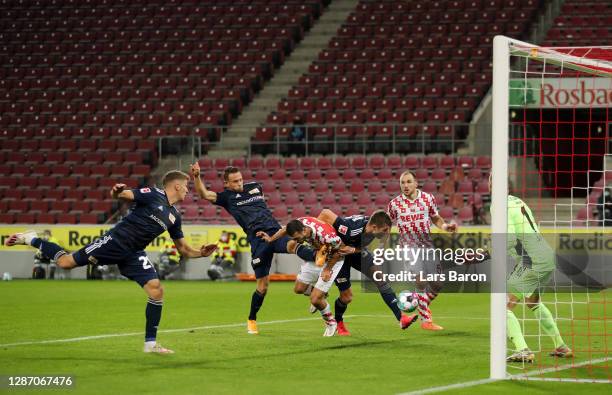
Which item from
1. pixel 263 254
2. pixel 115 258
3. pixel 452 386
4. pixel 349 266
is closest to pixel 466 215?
pixel 349 266

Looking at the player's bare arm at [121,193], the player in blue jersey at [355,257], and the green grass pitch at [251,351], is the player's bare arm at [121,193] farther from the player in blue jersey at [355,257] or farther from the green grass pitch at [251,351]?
the player in blue jersey at [355,257]

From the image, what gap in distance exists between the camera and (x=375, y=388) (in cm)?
923

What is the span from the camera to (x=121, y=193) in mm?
11117

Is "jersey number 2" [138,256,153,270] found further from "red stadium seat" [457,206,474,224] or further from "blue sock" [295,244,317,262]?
"red stadium seat" [457,206,474,224]

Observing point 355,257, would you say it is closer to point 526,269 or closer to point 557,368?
point 526,269

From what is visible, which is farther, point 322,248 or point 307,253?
point 307,253

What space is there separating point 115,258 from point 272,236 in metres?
3.11

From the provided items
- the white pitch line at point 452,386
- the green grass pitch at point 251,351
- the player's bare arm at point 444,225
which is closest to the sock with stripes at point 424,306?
the green grass pitch at point 251,351

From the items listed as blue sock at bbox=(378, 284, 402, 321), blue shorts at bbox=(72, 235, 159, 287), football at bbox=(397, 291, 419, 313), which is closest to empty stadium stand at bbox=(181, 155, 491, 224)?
football at bbox=(397, 291, 419, 313)

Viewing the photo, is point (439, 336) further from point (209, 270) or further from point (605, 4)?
point (605, 4)

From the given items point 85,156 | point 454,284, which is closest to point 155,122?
point 85,156

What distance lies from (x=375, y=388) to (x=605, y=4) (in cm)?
2993

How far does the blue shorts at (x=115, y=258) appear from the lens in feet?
39.0

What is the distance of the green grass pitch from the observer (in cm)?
946
